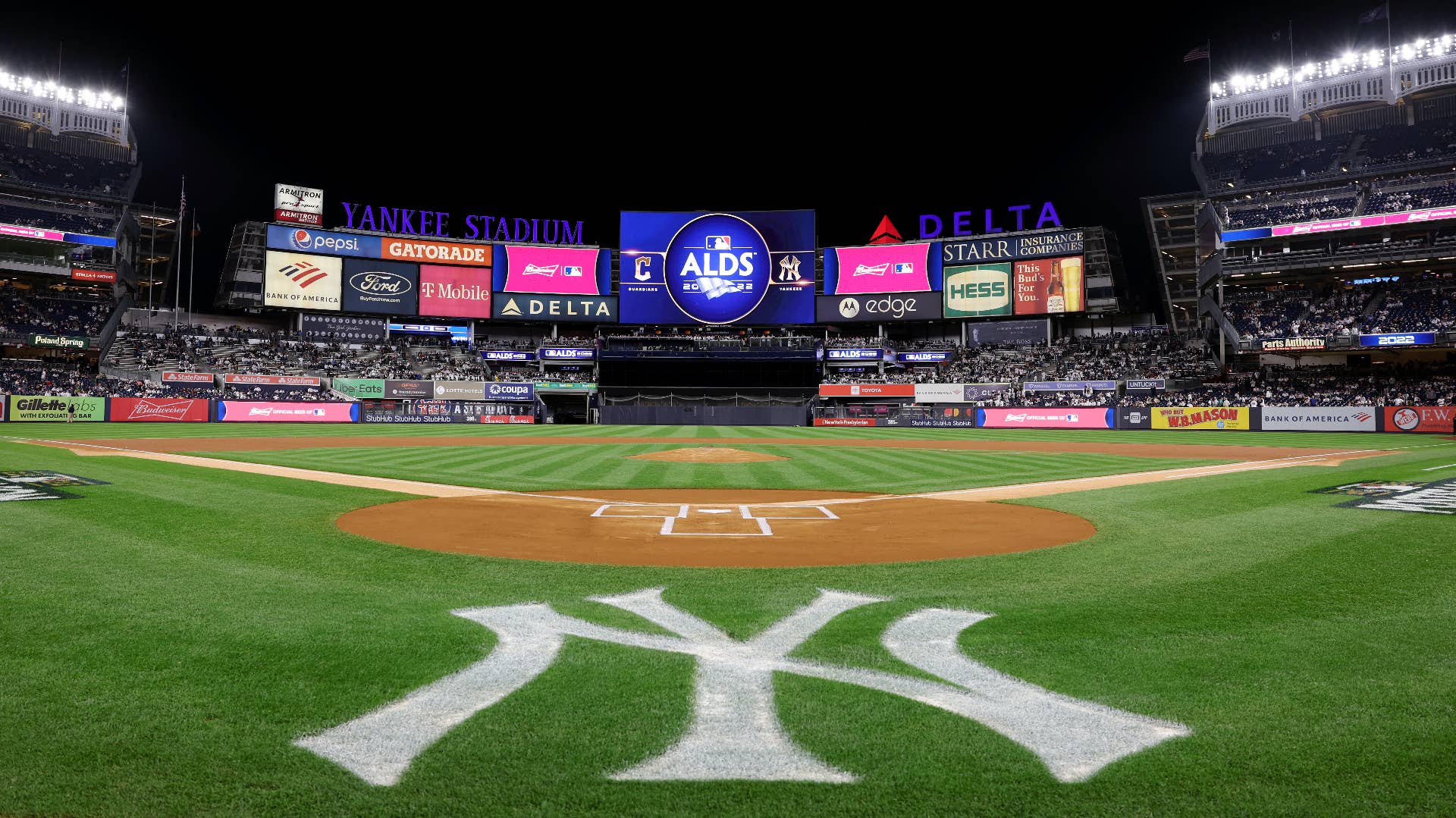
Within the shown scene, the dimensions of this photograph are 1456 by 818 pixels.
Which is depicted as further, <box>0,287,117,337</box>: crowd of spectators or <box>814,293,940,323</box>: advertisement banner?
<box>814,293,940,323</box>: advertisement banner

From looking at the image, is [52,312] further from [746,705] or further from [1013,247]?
[1013,247]

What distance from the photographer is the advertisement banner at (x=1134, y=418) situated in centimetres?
4384

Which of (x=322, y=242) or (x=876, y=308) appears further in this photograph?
(x=876, y=308)

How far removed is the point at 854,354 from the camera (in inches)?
2516

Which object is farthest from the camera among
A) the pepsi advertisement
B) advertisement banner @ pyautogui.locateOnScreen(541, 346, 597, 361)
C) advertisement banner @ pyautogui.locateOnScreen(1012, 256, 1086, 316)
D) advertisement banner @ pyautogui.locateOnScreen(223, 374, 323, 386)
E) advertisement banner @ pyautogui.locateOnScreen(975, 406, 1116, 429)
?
advertisement banner @ pyautogui.locateOnScreen(541, 346, 597, 361)

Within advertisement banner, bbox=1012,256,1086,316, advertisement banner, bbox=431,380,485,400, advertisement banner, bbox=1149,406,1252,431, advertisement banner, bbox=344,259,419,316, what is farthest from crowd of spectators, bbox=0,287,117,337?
advertisement banner, bbox=1149,406,1252,431

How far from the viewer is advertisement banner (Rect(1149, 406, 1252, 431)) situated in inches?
1631

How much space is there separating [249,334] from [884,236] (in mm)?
53523

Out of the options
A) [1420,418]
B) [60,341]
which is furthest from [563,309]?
[1420,418]

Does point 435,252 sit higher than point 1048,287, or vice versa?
point 435,252

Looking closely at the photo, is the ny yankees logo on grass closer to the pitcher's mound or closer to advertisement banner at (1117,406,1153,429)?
the pitcher's mound

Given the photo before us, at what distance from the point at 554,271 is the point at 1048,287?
41.6 m

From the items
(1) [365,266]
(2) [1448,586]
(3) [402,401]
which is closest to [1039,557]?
(2) [1448,586]

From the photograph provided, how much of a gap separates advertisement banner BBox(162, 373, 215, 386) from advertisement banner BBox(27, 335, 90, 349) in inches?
251
